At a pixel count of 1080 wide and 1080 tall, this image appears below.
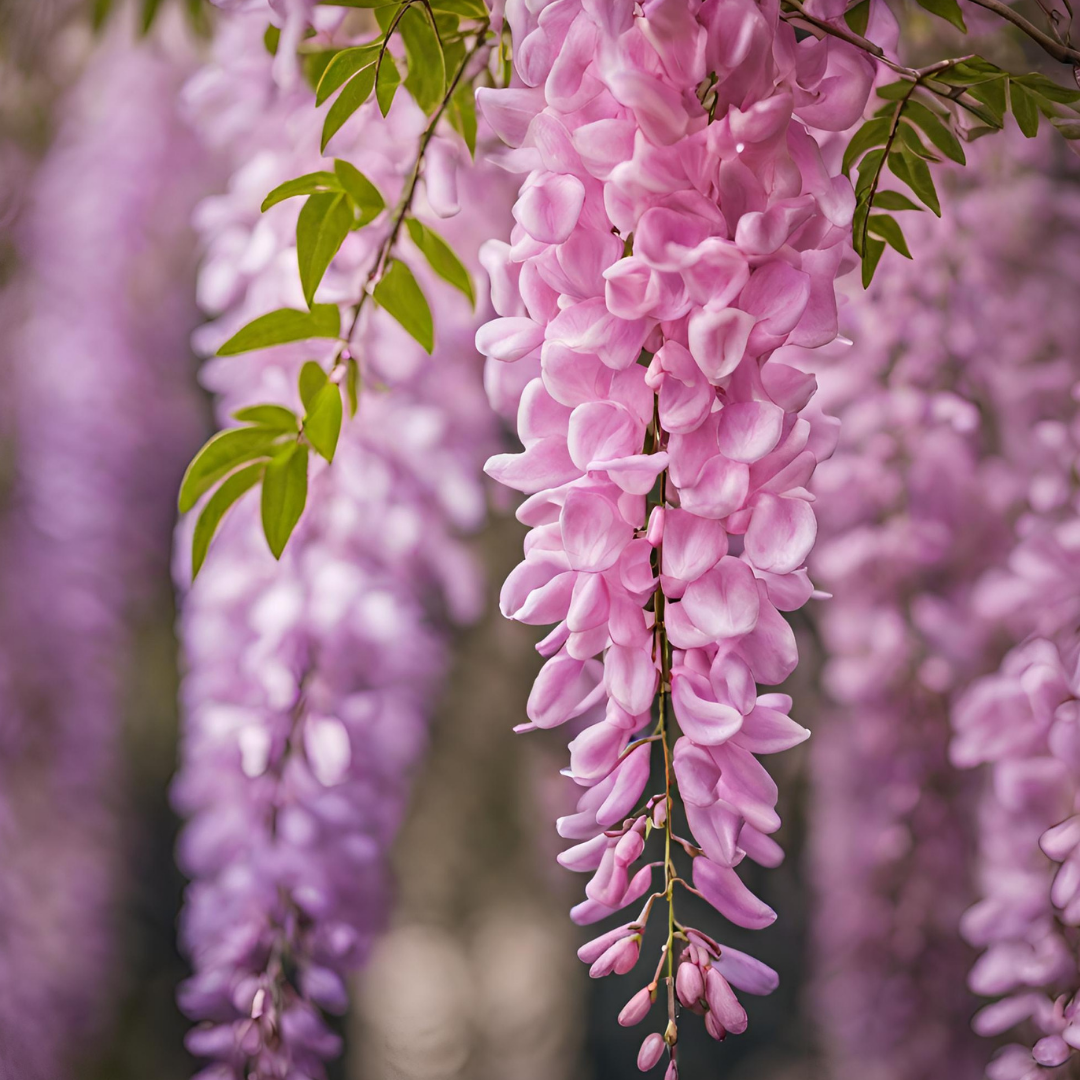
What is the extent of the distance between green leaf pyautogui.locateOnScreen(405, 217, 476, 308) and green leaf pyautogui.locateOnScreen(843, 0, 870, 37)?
27 centimetres

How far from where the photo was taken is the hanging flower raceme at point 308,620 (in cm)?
64

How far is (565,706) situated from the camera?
393mm

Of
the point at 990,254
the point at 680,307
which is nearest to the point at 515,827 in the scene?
the point at 680,307

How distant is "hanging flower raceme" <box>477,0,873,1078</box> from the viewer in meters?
0.33

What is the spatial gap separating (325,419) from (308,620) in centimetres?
19

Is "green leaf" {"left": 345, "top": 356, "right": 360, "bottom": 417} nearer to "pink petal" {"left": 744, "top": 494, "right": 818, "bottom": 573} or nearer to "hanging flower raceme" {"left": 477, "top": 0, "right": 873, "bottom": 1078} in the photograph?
"hanging flower raceme" {"left": 477, "top": 0, "right": 873, "bottom": 1078}

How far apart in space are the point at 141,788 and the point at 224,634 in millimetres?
197

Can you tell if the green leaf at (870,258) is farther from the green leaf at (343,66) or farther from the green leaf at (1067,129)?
the green leaf at (343,66)

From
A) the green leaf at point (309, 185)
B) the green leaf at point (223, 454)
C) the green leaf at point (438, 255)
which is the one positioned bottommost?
the green leaf at point (223, 454)

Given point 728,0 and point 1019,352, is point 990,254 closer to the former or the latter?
point 1019,352

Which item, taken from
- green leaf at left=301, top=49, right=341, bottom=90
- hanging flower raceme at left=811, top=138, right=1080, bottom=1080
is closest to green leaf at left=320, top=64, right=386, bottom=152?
green leaf at left=301, top=49, right=341, bottom=90

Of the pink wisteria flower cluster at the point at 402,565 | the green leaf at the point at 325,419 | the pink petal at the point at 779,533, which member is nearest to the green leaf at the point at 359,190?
the pink wisteria flower cluster at the point at 402,565

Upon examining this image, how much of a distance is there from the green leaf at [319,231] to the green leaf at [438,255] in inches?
2.3

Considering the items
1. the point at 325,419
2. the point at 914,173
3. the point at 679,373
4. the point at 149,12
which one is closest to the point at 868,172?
the point at 914,173
